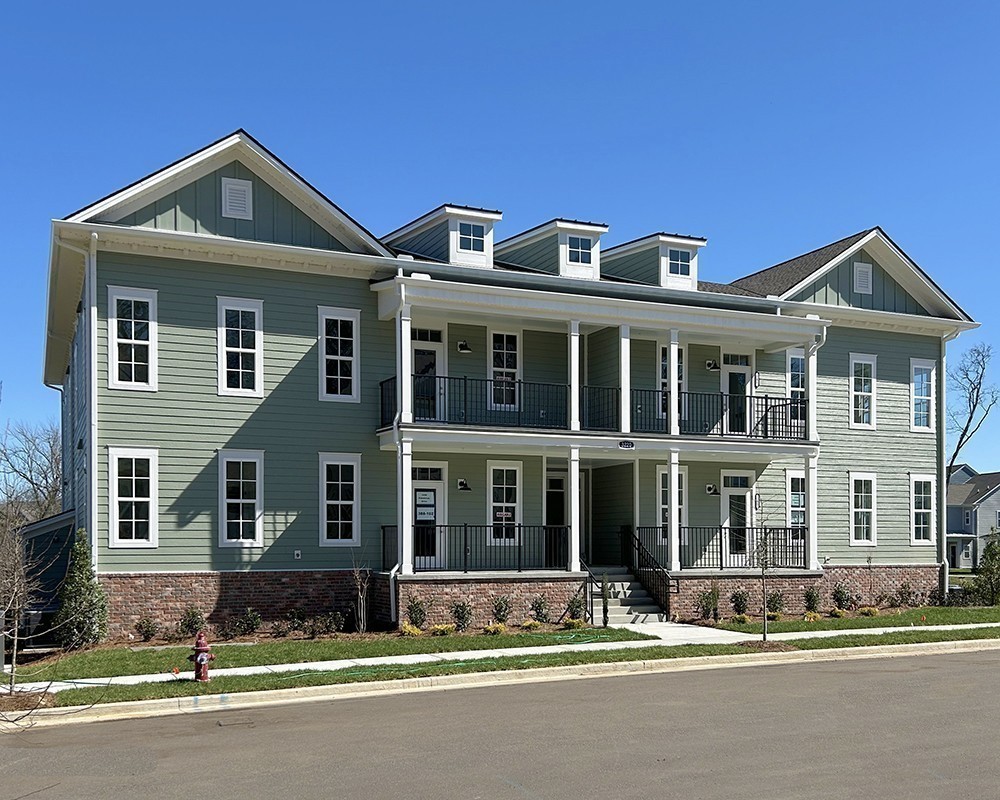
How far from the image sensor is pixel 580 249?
26.9 meters

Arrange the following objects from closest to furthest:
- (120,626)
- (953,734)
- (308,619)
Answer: (953,734)
(120,626)
(308,619)

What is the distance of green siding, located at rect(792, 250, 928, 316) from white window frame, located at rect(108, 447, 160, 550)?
1671 centimetres

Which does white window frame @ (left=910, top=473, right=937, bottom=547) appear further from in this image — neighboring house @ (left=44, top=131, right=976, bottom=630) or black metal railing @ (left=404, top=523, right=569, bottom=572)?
black metal railing @ (left=404, top=523, right=569, bottom=572)

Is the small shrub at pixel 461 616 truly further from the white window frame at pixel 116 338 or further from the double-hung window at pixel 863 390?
the double-hung window at pixel 863 390

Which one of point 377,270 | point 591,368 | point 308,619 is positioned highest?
point 377,270

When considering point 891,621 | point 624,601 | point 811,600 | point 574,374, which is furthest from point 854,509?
point 574,374

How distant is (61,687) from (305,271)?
10866mm

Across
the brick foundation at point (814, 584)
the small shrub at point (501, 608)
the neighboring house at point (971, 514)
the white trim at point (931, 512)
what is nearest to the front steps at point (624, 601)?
the brick foundation at point (814, 584)

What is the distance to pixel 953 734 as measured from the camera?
1164cm

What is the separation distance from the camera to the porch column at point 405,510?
73.5ft

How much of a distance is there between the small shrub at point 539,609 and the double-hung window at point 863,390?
11.5 meters

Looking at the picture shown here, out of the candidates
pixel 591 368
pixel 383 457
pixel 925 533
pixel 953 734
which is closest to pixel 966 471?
pixel 925 533

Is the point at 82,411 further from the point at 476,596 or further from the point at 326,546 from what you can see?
the point at 476,596

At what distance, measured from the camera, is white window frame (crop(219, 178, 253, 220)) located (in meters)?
22.6
